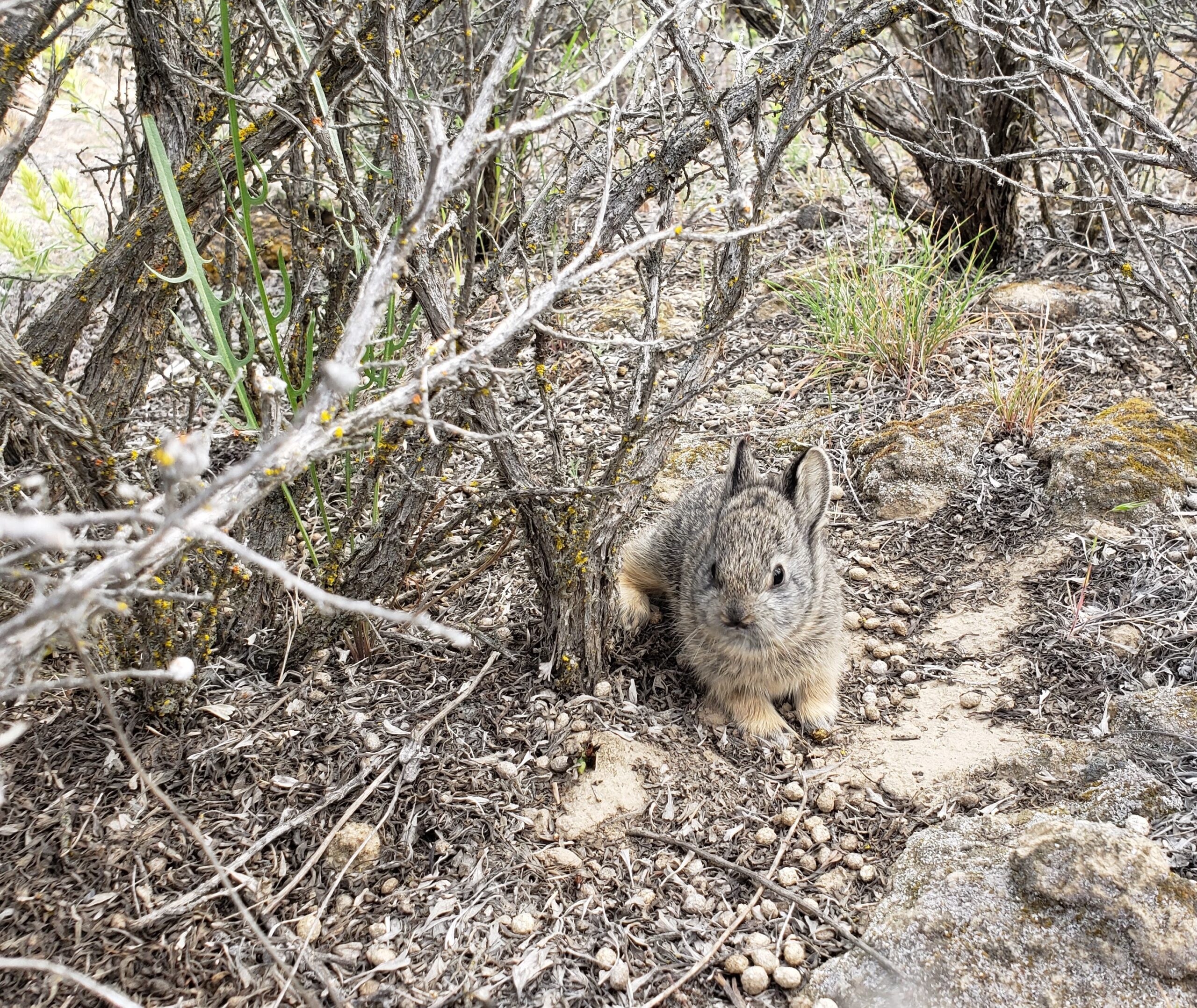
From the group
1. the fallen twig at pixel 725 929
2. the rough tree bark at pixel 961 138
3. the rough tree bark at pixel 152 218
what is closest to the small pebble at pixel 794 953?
the fallen twig at pixel 725 929

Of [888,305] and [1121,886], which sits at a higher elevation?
[888,305]

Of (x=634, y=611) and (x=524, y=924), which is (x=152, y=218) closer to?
(x=634, y=611)

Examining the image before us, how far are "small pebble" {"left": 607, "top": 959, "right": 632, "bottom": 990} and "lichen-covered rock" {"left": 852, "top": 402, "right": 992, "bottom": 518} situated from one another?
A: 3084 mm

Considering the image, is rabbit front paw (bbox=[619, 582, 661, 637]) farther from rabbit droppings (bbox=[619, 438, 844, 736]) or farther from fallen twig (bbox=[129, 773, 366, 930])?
fallen twig (bbox=[129, 773, 366, 930])

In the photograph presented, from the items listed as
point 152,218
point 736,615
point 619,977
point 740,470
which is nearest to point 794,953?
point 619,977

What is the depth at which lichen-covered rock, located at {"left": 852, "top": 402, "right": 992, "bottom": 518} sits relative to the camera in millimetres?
5336

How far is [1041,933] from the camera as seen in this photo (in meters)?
2.80

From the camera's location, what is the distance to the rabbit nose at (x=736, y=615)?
407 centimetres

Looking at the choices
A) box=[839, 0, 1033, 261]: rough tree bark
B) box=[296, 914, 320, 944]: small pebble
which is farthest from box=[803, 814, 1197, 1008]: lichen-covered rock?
box=[839, 0, 1033, 261]: rough tree bark

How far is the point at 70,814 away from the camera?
3.12 m

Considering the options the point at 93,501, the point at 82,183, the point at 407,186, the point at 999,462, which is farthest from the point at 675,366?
the point at 82,183

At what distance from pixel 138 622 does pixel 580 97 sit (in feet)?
7.08

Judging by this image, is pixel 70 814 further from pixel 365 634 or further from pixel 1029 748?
pixel 1029 748

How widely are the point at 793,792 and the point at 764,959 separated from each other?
84cm
